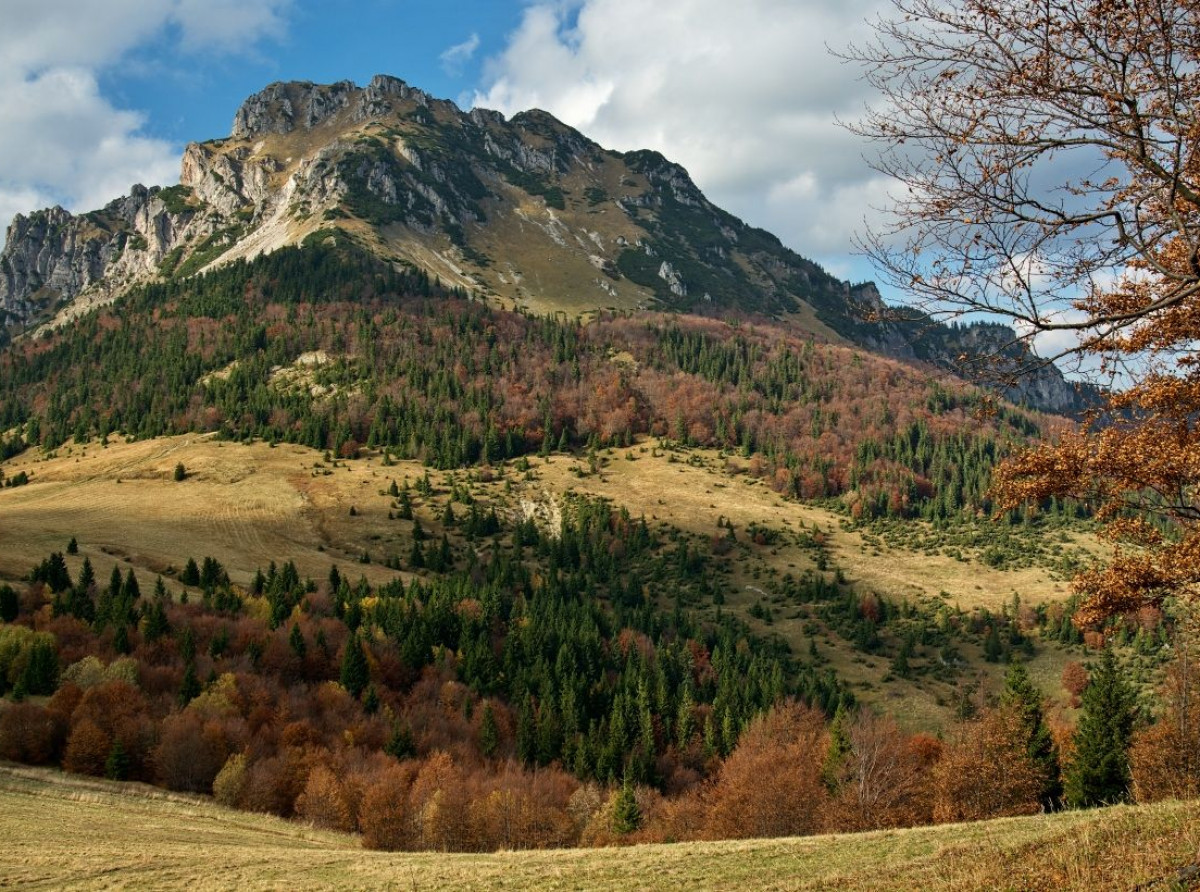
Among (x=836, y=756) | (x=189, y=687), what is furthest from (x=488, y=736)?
(x=836, y=756)

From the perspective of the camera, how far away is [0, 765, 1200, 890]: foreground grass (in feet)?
37.5

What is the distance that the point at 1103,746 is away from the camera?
45375mm

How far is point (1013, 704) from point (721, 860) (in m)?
37.7

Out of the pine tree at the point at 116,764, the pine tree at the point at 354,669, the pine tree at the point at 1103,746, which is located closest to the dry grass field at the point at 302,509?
the pine tree at the point at 354,669

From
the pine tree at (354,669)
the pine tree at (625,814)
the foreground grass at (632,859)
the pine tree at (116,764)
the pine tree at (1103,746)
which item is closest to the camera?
A: the foreground grass at (632,859)

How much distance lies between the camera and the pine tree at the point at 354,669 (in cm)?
7162

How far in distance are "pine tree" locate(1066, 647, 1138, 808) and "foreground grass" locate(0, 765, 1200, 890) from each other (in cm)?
3020

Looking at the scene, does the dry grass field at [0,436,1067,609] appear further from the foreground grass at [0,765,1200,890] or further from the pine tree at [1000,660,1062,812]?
the pine tree at [1000,660,1062,812]

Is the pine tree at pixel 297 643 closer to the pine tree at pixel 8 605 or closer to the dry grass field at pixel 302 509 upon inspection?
the pine tree at pixel 8 605

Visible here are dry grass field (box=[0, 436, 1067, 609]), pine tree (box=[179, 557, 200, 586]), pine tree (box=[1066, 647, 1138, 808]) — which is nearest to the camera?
pine tree (box=[1066, 647, 1138, 808])

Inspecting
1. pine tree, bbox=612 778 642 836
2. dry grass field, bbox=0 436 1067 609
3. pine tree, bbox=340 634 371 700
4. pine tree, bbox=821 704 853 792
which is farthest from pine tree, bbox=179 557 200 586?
pine tree, bbox=821 704 853 792

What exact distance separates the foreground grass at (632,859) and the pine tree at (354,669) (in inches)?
1482

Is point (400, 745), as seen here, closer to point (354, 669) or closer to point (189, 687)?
point (354, 669)

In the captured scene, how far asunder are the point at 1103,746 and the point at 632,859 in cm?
3813
